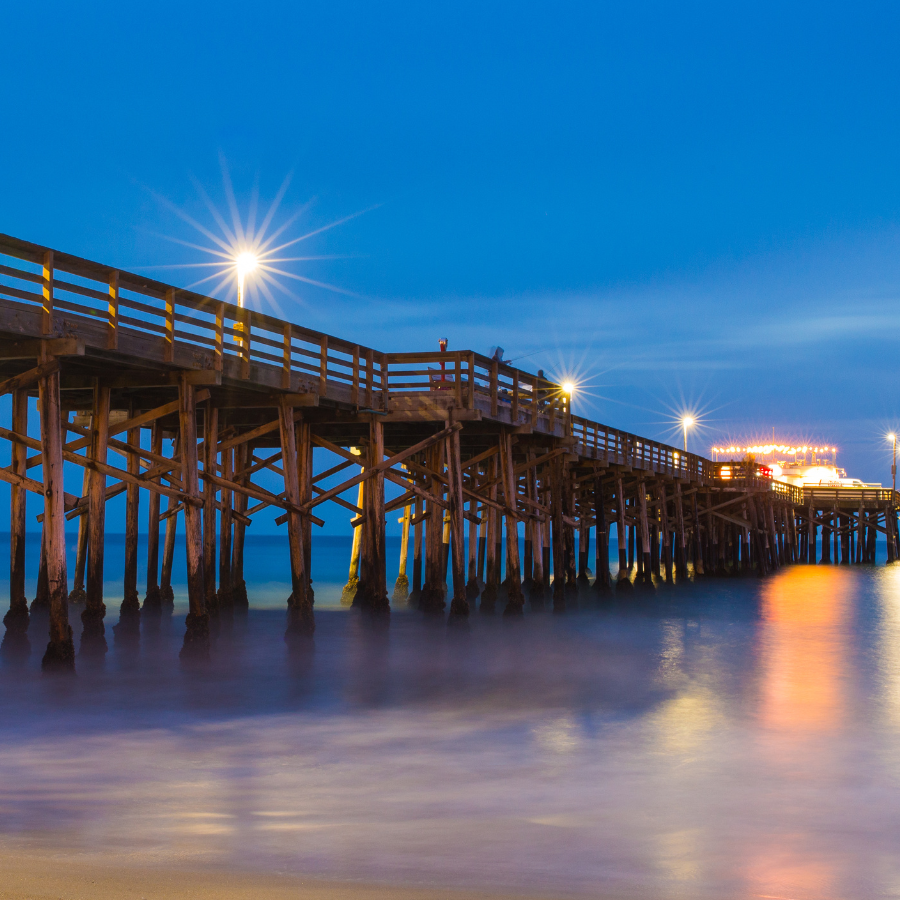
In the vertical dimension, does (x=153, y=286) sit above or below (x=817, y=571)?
above

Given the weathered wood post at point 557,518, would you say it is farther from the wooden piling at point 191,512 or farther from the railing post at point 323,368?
the wooden piling at point 191,512

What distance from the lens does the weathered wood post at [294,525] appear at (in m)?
16.9

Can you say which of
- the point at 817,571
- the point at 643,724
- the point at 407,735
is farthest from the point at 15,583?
the point at 817,571

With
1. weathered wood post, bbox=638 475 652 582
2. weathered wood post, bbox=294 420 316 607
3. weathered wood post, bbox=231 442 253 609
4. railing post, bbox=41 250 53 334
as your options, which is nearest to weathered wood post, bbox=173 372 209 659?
railing post, bbox=41 250 53 334

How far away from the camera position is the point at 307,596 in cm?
1884

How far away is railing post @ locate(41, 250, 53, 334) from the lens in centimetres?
1155

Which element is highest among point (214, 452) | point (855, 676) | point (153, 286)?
point (153, 286)

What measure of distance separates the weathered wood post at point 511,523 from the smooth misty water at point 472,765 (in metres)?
4.10

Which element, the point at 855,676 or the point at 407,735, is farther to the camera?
the point at 855,676

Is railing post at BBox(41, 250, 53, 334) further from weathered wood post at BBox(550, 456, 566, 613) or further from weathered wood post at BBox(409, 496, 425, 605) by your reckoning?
weathered wood post at BBox(550, 456, 566, 613)

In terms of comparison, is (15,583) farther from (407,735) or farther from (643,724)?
(643,724)

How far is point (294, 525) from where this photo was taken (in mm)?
17672

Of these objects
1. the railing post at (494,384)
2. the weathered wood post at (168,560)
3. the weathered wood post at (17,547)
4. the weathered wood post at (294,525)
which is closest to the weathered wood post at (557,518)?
the railing post at (494,384)

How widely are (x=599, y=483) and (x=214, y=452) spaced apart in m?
15.0
